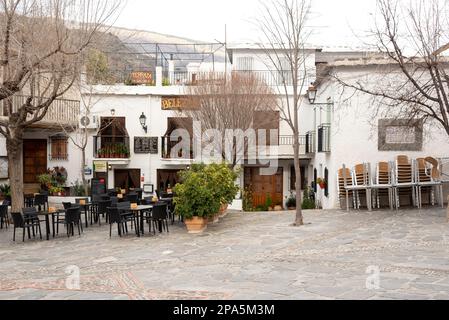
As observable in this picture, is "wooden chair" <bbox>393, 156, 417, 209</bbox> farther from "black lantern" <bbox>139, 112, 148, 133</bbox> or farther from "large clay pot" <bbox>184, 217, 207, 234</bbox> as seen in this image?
"black lantern" <bbox>139, 112, 148, 133</bbox>

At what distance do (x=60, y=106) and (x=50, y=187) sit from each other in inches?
144

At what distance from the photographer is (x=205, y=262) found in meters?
9.66

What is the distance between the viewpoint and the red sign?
2526 cm

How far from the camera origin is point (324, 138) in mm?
18547

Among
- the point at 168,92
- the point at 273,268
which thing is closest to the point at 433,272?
the point at 273,268

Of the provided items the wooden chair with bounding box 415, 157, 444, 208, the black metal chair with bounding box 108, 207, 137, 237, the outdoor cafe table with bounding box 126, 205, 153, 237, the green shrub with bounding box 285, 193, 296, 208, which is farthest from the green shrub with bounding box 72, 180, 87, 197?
the wooden chair with bounding box 415, 157, 444, 208

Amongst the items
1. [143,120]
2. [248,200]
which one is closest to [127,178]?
[143,120]

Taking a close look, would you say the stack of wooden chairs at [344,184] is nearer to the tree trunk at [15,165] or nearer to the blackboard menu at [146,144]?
the tree trunk at [15,165]

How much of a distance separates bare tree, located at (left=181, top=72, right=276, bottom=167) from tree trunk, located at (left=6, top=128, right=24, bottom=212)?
7.49 metres

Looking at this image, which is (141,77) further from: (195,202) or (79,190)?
(195,202)

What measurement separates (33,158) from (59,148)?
1.50 m

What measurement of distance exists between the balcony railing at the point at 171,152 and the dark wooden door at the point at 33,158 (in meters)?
5.98

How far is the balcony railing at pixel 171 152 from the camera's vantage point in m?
24.2
